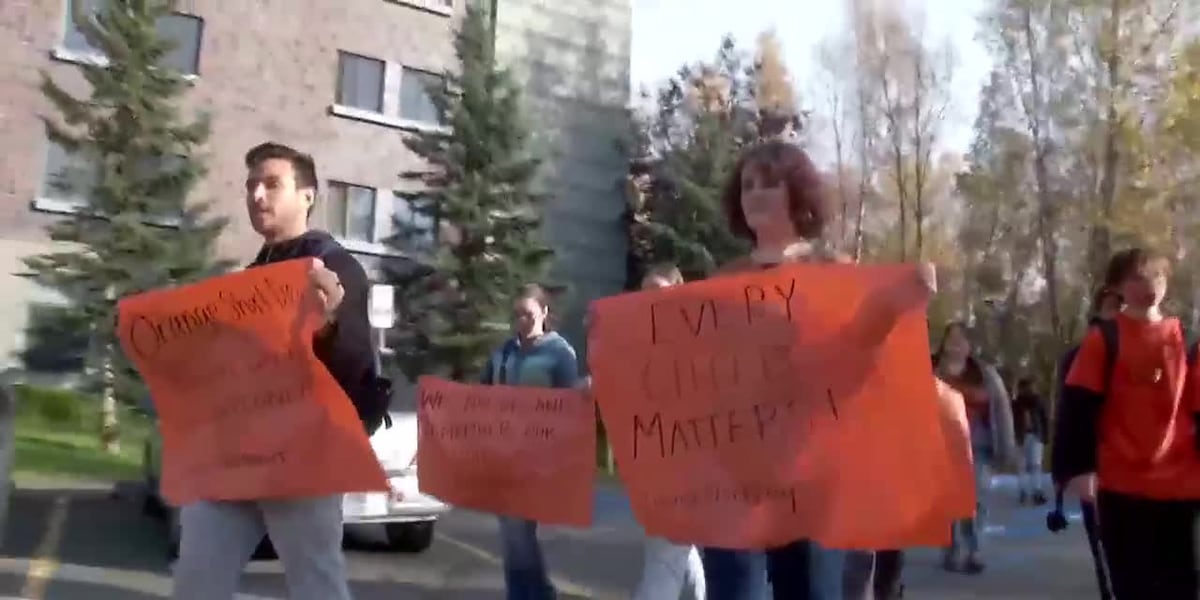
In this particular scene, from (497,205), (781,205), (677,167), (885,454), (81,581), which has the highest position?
(677,167)

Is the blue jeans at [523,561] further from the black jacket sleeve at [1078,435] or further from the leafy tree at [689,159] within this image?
the leafy tree at [689,159]

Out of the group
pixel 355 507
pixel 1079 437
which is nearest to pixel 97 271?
pixel 355 507

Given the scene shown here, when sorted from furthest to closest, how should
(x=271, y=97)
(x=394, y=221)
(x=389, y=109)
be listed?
(x=389, y=109)
(x=394, y=221)
(x=271, y=97)

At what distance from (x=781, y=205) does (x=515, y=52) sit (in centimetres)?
2963

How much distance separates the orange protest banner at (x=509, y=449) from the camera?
18.5 feet

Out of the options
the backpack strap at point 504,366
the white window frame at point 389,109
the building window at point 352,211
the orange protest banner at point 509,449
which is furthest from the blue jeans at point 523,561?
the building window at point 352,211

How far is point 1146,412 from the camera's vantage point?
14.7ft

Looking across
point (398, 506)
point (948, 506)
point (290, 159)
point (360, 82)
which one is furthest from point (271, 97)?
point (948, 506)

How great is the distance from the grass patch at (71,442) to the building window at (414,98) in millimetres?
10177

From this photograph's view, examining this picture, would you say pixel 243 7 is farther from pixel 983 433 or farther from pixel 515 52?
pixel 983 433

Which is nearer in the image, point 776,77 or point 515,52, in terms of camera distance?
point 515,52

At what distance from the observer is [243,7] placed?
86.4 ft

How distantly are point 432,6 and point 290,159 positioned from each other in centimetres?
2617

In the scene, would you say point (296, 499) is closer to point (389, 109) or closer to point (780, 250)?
point (780, 250)
